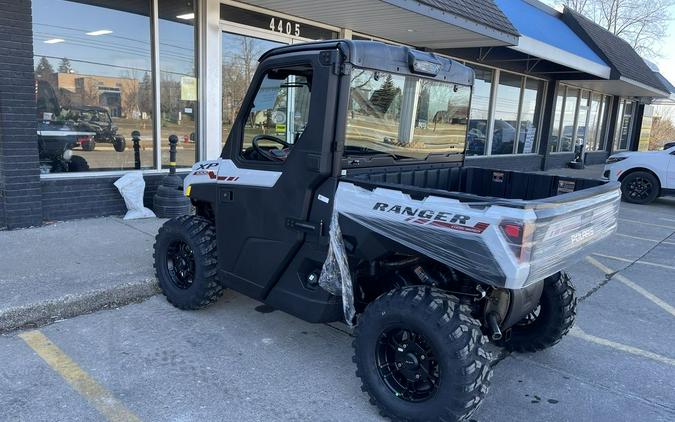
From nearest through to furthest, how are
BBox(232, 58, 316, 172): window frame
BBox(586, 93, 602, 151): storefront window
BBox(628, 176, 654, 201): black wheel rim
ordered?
BBox(232, 58, 316, 172): window frame, BBox(628, 176, 654, 201): black wheel rim, BBox(586, 93, 602, 151): storefront window

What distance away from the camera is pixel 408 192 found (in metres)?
2.88

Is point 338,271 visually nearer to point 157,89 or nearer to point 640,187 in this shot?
point 157,89

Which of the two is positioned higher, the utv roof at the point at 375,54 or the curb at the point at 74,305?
the utv roof at the point at 375,54

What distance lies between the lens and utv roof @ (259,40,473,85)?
313cm

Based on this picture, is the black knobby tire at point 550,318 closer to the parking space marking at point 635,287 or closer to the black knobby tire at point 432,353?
the black knobby tire at point 432,353

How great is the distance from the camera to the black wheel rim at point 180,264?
4.32 metres

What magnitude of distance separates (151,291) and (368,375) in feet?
8.50

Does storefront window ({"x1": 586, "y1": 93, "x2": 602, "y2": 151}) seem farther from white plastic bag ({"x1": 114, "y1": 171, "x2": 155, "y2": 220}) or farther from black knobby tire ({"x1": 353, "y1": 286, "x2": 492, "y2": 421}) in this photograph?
black knobby tire ({"x1": 353, "y1": 286, "x2": 492, "y2": 421})

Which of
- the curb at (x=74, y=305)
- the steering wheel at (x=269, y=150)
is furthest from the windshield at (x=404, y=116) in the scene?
the curb at (x=74, y=305)

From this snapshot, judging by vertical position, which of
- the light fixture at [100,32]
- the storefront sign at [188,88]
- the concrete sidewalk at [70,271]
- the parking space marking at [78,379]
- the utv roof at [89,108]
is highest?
the light fixture at [100,32]

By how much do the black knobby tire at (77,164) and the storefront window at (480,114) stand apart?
33.6ft

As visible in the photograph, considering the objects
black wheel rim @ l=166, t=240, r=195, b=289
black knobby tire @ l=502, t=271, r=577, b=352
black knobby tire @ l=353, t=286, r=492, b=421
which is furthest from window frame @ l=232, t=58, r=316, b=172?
black knobby tire @ l=502, t=271, r=577, b=352

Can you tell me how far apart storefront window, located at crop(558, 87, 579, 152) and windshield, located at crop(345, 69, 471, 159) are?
56.7 ft

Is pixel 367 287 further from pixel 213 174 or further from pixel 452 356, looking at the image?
pixel 213 174
